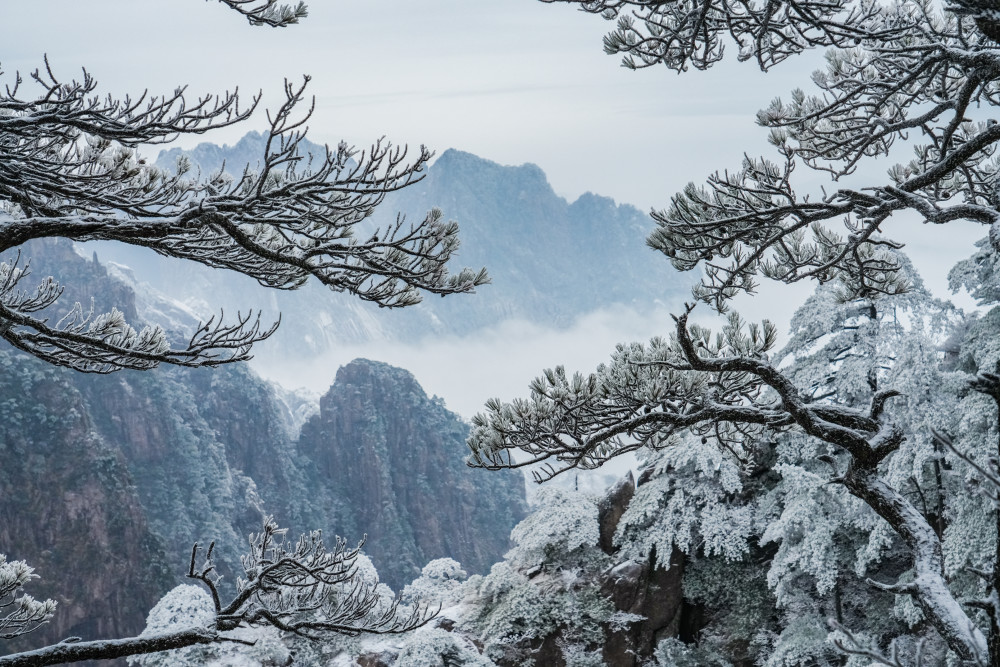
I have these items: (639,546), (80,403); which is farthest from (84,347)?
(80,403)

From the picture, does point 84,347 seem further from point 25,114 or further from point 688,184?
point 688,184

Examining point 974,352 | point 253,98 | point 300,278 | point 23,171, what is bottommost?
point 974,352

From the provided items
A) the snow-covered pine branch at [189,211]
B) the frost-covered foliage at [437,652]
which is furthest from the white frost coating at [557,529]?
the snow-covered pine branch at [189,211]

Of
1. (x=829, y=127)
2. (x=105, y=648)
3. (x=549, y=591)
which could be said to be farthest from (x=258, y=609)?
(x=549, y=591)

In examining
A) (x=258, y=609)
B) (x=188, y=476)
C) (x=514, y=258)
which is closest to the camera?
(x=258, y=609)

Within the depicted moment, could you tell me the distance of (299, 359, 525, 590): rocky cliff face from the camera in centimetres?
5144

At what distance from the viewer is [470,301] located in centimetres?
11500

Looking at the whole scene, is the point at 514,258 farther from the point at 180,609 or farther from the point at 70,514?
the point at 180,609

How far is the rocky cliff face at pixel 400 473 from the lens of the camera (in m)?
51.4

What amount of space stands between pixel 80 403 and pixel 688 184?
35.7 m

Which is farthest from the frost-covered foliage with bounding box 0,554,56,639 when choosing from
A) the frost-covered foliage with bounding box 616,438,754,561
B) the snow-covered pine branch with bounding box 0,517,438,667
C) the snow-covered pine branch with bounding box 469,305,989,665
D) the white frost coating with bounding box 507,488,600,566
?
the frost-covered foliage with bounding box 616,438,754,561

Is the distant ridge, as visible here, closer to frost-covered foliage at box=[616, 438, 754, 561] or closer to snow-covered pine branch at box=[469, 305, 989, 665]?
frost-covered foliage at box=[616, 438, 754, 561]

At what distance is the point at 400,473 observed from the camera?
53.4 m

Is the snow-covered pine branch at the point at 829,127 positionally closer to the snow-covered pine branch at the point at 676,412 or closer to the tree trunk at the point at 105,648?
the snow-covered pine branch at the point at 676,412
